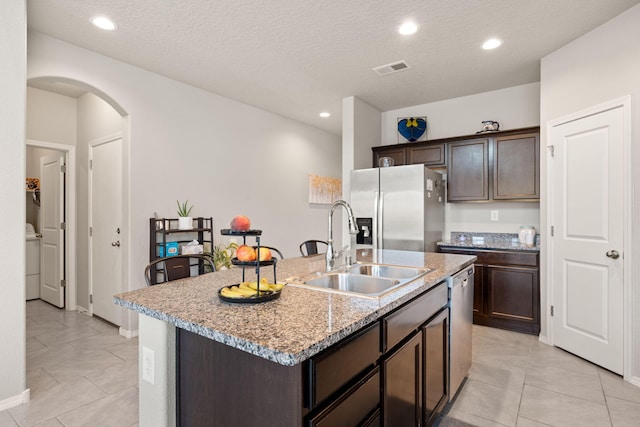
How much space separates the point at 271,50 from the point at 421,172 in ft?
6.44

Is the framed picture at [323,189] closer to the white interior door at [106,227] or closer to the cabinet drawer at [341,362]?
the white interior door at [106,227]

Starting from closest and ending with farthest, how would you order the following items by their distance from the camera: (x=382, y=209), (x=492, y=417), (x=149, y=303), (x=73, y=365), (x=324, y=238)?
(x=149, y=303) < (x=492, y=417) < (x=73, y=365) < (x=382, y=209) < (x=324, y=238)

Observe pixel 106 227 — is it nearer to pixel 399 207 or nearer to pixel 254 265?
pixel 399 207

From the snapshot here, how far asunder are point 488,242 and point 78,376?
410 centimetres

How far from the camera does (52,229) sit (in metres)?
4.64

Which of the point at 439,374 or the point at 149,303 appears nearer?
the point at 149,303

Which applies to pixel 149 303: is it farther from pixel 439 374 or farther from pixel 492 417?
pixel 492 417

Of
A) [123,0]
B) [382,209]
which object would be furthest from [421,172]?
[123,0]

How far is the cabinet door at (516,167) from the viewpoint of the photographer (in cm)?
374

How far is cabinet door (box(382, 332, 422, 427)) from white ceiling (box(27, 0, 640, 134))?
229 centimetres

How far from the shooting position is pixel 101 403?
2268 millimetres

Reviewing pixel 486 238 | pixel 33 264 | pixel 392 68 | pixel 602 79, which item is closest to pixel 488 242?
pixel 486 238

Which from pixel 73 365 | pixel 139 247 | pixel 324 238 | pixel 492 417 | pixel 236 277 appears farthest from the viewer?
pixel 324 238

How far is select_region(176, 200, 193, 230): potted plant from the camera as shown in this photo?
3.68m
